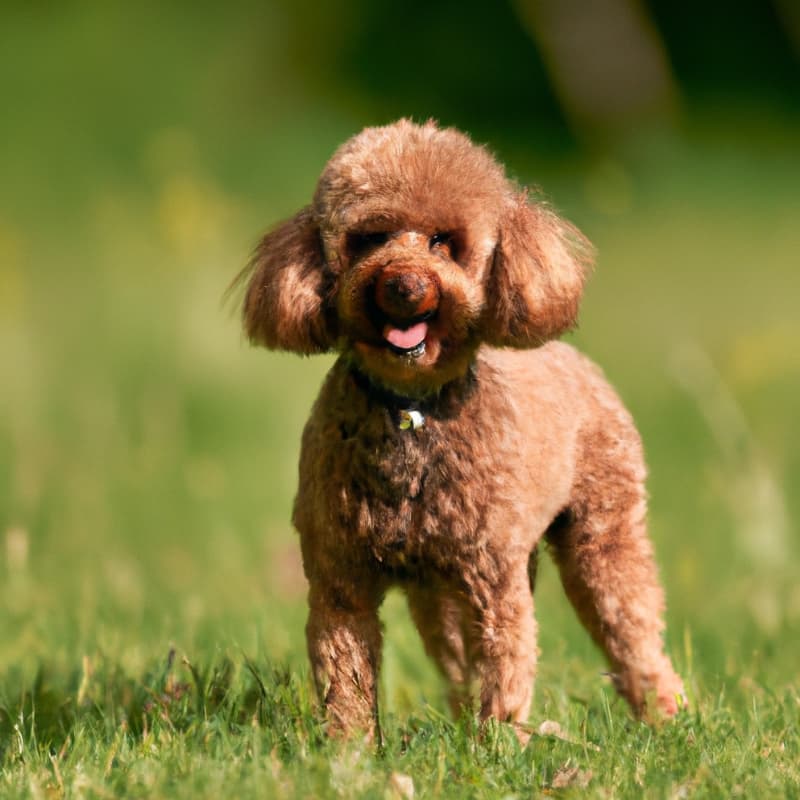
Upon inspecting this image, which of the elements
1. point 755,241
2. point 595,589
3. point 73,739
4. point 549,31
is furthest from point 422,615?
point 549,31

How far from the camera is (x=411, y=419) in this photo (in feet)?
13.1

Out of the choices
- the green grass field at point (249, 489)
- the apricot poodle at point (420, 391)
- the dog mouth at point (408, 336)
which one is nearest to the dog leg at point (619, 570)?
the green grass field at point (249, 489)

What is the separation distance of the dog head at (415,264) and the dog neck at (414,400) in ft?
0.18

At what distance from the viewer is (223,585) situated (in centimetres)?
696

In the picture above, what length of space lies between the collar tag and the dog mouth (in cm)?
25

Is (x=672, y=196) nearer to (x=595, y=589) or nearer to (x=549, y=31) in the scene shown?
(x=549, y=31)

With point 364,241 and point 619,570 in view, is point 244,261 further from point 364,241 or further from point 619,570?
point 364,241

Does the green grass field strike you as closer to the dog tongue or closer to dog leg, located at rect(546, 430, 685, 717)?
dog leg, located at rect(546, 430, 685, 717)

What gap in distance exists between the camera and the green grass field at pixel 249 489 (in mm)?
3791

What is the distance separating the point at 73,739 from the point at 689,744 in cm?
167

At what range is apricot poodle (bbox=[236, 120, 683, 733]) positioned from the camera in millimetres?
3824

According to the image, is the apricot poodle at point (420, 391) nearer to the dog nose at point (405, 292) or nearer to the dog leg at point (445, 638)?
the dog nose at point (405, 292)

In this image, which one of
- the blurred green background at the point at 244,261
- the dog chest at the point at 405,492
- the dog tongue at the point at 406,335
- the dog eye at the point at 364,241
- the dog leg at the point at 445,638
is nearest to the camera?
the dog tongue at the point at 406,335

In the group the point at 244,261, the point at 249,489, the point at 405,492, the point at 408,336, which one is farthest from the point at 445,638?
the point at 244,261
